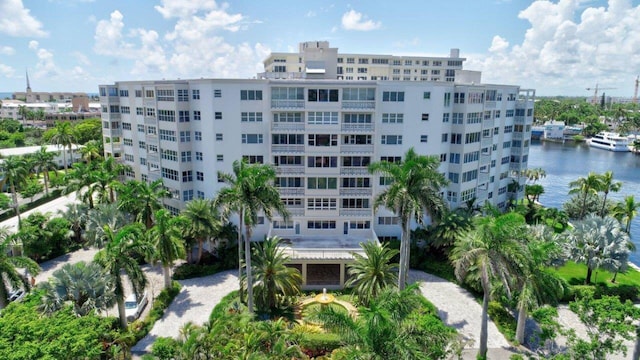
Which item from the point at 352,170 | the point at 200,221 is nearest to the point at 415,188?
the point at 352,170

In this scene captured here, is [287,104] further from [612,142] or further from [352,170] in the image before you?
[612,142]

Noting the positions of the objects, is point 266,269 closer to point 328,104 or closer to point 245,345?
point 245,345

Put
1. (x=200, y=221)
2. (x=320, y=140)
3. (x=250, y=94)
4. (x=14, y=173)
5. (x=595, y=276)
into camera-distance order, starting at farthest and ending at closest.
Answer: (x=14, y=173), (x=320, y=140), (x=250, y=94), (x=595, y=276), (x=200, y=221)

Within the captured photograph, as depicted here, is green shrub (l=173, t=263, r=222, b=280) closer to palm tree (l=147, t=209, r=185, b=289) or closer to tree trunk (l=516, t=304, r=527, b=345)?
palm tree (l=147, t=209, r=185, b=289)

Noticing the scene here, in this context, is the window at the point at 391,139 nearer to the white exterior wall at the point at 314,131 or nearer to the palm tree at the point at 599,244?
the white exterior wall at the point at 314,131

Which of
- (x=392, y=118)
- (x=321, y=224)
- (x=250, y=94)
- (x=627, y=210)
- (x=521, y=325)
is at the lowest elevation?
(x=521, y=325)

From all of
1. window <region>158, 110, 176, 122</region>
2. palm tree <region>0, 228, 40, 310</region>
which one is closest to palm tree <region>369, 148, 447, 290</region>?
palm tree <region>0, 228, 40, 310</region>
